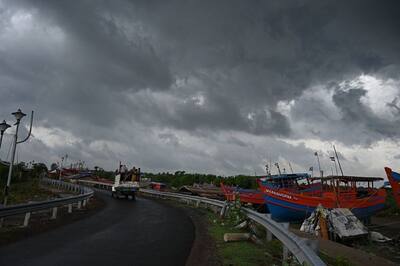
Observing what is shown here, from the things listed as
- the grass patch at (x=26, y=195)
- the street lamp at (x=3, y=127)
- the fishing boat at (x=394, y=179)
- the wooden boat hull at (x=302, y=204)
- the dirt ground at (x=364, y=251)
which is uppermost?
the street lamp at (x=3, y=127)

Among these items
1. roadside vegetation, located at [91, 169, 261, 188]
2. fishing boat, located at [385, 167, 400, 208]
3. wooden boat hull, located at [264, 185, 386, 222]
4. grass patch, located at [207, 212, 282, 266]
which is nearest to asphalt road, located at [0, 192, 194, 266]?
grass patch, located at [207, 212, 282, 266]

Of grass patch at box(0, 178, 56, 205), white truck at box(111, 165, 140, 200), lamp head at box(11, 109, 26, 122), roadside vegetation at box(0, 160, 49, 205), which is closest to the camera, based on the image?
lamp head at box(11, 109, 26, 122)

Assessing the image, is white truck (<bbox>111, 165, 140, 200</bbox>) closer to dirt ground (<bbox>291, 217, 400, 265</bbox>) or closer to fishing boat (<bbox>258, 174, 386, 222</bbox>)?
fishing boat (<bbox>258, 174, 386, 222</bbox>)

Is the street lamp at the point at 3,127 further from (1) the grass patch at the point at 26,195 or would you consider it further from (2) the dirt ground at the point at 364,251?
(2) the dirt ground at the point at 364,251

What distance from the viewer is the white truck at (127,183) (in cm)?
3140

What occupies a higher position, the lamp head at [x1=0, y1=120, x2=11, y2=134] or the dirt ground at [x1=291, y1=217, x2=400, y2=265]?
the lamp head at [x1=0, y1=120, x2=11, y2=134]

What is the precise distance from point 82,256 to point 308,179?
73.5 ft

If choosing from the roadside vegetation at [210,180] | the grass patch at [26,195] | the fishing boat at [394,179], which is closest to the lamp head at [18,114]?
the grass patch at [26,195]

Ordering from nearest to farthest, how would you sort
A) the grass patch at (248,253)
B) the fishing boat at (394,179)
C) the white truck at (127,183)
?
the grass patch at (248,253) < the fishing boat at (394,179) < the white truck at (127,183)

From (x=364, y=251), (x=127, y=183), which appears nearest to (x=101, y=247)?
(x=364, y=251)

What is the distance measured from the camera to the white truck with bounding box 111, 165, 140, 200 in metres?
31.4

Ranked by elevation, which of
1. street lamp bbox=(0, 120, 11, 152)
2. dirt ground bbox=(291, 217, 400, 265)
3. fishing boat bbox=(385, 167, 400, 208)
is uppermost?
street lamp bbox=(0, 120, 11, 152)

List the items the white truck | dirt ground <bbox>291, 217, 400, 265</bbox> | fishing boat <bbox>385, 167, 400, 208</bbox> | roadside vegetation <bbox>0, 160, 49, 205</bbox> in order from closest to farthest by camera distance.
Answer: dirt ground <bbox>291, 217, 400, 265</bbox> < fishing boat <bbox>385, 167, 400, 208</bbox> < roadside vegetation <bbox>0, 160, 49, 205</bbox> < the white truck

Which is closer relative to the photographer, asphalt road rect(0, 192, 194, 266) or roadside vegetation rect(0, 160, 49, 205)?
asphalt road rect(0, 192, 194, 266)
